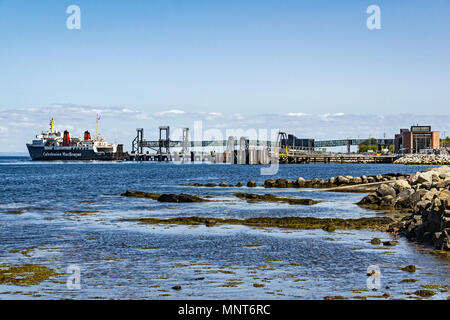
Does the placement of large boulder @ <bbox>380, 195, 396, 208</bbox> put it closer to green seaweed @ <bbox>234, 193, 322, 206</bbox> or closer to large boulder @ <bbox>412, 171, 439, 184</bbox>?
large boulder @ <bbox>412, 171, 439, 184</bbox>

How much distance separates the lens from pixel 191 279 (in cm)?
1528

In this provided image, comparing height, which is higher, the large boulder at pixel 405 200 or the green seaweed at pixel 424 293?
the large boulder at pixel 405 200

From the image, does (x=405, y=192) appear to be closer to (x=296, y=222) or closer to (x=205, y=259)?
(x=296, y=222)

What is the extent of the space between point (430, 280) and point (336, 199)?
1086 inches

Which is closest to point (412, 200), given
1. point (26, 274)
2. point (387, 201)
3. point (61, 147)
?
point (387, 201)

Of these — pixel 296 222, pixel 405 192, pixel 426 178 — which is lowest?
pixel 296 222

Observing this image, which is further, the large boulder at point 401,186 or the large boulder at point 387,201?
the large boulder at point 401,186

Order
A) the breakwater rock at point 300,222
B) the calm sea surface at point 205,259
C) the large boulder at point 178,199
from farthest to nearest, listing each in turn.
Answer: the large boulder at point 178,199 < the breakwater rock at point 300,222 < the calm sea surface at point 205,259

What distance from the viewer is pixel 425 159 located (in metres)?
169

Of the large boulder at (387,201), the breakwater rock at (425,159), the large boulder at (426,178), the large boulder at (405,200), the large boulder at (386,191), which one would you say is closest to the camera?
the large boulder at (405,200)

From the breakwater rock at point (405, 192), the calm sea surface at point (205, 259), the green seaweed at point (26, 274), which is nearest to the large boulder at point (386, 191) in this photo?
the breakwater rock at point (405, 192)

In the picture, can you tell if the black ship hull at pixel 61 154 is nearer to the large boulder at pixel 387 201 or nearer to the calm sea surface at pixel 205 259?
the calm sea surface at pixel 205 259

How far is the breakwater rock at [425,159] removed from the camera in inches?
6348
